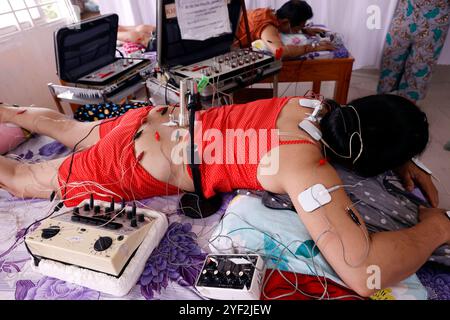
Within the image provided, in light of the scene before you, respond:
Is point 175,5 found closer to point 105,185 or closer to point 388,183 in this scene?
point 105,185

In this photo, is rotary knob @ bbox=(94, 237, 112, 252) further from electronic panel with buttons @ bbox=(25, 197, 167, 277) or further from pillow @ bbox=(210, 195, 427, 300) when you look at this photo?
pillow @ bbox=(210, 195, 427, 300)

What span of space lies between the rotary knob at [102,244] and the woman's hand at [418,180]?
3.56 feet

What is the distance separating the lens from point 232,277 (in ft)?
2.59

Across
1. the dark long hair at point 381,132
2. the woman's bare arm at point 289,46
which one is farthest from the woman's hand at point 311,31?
the dark long hair at point 381,132

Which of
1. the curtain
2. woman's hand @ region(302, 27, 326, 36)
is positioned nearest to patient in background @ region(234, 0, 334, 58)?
woman's hand @ region(302, 27, 326, 36)

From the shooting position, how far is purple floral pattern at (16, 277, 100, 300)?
86 cm

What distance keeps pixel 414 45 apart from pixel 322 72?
2.70 feet

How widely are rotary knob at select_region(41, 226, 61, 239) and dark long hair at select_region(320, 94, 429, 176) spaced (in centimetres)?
86

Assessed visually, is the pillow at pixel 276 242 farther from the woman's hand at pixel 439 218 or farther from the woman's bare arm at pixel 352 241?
the woman's hand at pixel 439 218

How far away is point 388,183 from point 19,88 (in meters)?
2.33

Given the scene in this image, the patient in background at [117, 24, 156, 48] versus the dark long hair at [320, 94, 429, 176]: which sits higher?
the dark long hair at [320, 94, 429, 176]

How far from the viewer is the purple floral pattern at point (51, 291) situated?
0.86m

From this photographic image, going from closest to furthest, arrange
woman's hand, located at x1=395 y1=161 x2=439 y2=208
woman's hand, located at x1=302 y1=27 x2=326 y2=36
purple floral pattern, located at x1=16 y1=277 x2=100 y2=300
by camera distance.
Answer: purple floral pattern, located at x1=16 y1=277 x2=100 y2=300
woman's hand, located at x1=395 y1=161 x2=439 y2=208
woman's hand, located at x1=302 y1=27 x2=326 y2=36
